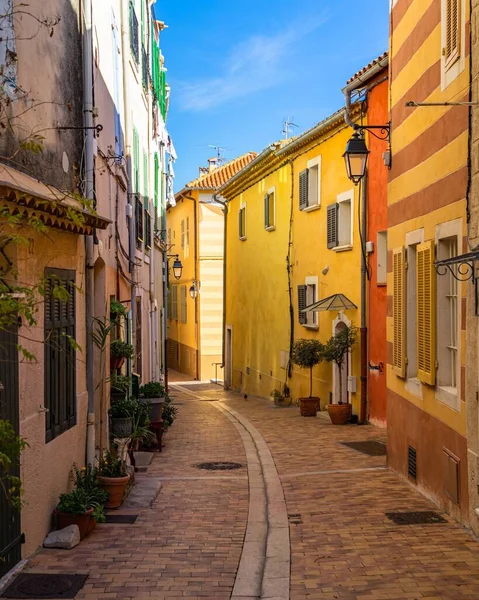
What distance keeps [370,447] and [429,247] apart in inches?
234

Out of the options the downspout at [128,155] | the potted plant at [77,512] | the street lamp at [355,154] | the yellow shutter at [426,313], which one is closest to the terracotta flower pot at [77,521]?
the potted plant at [77,512]

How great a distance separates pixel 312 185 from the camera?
68.7ft

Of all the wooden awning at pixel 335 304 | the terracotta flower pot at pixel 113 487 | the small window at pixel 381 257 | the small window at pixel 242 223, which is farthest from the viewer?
the small window at pixel 242 223

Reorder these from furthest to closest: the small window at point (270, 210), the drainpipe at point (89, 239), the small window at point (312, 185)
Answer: the small window at point (270, 210)
the small window at point (312, 185)
the drainpipe at point (89, 239)

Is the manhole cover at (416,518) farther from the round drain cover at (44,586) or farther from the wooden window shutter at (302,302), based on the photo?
the wooden window shutter at (302,302)

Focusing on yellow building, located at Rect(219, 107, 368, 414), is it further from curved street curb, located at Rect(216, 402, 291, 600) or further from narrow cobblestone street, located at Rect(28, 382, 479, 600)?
narrow cobblestone street, located at Rect(28, 382, 479, 600)

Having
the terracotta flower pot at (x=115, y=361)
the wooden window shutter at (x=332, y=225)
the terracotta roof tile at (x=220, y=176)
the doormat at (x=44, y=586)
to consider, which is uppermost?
the terracotta roof tile at (x=220, y=176)

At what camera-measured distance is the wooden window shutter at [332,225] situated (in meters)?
18.9

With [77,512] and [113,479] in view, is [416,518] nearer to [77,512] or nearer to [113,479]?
[113,479]

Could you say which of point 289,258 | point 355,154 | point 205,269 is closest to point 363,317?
point 289,258

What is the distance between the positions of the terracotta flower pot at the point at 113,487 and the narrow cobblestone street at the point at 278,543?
0.48 feet

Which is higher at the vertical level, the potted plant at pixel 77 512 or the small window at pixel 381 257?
the small window at pixel 381 257

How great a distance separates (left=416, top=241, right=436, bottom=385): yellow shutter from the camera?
8.76 meters

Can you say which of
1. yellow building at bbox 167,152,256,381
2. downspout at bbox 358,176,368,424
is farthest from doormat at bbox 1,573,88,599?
yellow building at bbox 167,152,256,381
